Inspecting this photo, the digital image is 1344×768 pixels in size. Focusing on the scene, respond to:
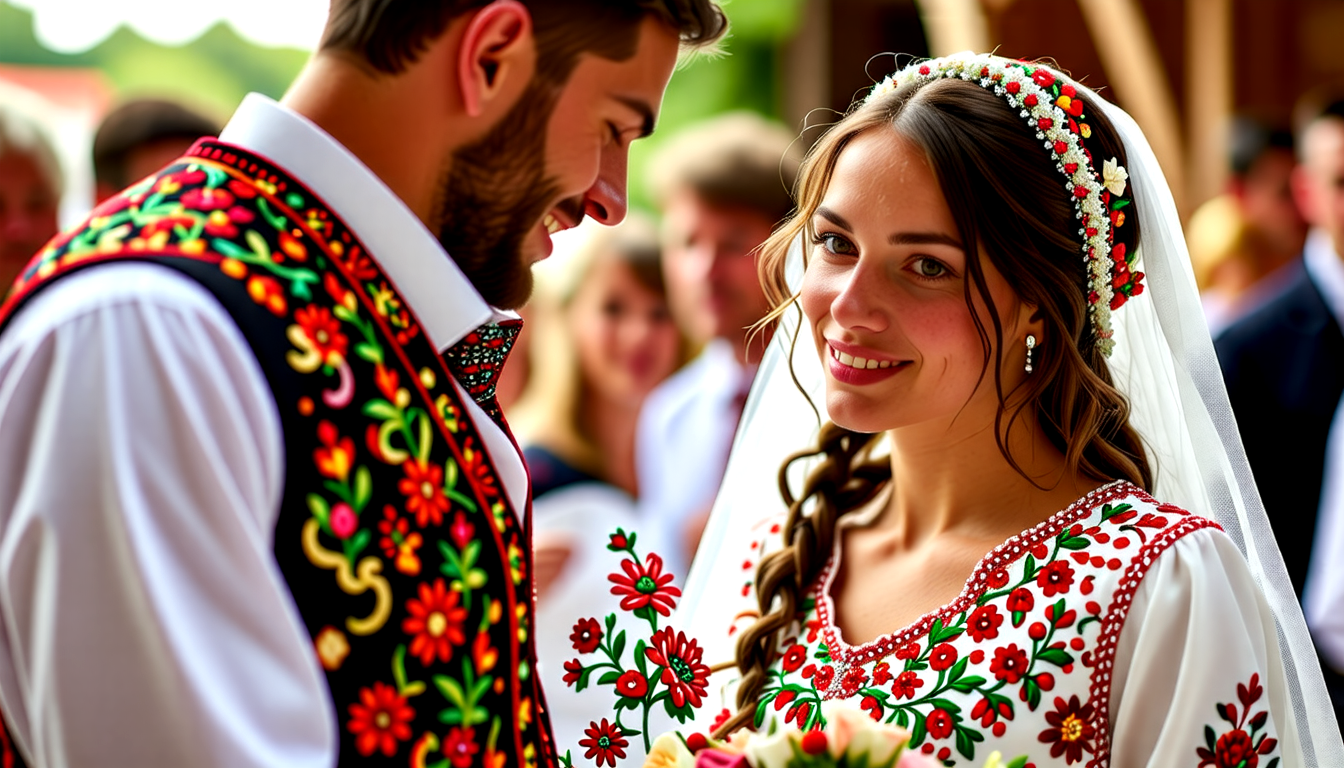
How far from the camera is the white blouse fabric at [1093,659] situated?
5.90 ft

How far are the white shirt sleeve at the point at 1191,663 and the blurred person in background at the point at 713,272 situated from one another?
2368mm

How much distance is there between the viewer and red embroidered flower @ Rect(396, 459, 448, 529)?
1248 mm

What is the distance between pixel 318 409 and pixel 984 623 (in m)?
1.14

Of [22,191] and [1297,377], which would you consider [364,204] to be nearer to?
[22,191]

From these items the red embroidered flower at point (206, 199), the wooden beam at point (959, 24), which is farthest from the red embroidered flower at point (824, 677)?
the wooden beam at point (959, 24)

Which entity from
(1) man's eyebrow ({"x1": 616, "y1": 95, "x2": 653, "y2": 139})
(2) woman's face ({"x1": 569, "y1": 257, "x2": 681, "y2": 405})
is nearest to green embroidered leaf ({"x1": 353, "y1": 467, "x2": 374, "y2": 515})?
(1) man's eyebrow ({"x1": 616, "y1": 95, "x2": 653, "y2": 139})

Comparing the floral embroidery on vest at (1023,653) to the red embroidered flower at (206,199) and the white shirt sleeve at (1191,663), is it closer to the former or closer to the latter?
the white shirt sleeve at (1191,663)

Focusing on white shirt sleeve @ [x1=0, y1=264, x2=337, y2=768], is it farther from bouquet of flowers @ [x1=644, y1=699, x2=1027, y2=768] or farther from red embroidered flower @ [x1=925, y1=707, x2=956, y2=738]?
red embroidered flower @ [x1=925, y1=707, x2=956, y2=738]

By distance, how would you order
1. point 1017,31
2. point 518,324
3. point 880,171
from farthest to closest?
point 1017,31, point 880,171, point 518,324

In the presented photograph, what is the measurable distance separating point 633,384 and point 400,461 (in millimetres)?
3374

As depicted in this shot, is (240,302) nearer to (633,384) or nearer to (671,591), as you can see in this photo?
(671,591)

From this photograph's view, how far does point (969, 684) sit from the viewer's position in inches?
75.1

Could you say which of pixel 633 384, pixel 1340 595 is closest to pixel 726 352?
pixel 633 384

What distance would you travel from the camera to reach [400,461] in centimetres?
125
